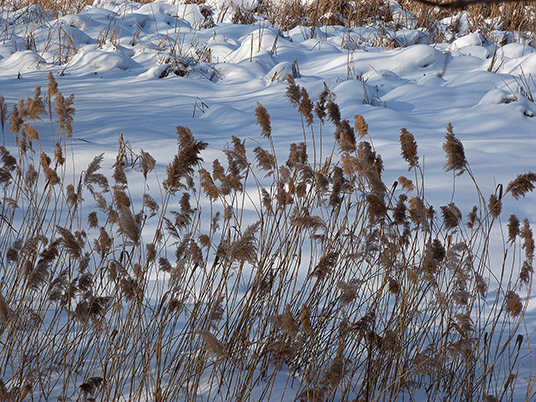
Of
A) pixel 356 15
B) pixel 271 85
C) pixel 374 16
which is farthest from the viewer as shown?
pixel 356 15

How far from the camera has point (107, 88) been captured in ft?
15.8

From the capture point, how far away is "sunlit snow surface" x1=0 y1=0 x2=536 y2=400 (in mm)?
3660

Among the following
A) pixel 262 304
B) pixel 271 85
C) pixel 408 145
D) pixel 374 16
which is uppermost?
pixel 374 16

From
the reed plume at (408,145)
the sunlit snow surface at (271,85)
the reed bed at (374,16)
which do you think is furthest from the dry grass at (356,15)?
the reed plume at (408,145)

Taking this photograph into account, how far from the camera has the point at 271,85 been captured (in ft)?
16.7

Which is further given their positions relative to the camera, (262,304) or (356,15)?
(356,15)

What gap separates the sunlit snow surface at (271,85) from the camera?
366 centimetres

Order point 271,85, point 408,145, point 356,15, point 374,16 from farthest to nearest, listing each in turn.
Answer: point 356,15 → point 374,16 → point 271,85 → point 408,145

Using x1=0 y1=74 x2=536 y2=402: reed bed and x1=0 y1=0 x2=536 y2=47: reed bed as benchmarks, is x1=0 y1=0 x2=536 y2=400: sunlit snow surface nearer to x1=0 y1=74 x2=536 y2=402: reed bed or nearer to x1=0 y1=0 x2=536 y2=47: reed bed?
x1=0 y1=0 x2=536 y2=47: reed bed

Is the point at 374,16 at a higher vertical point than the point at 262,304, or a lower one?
higher

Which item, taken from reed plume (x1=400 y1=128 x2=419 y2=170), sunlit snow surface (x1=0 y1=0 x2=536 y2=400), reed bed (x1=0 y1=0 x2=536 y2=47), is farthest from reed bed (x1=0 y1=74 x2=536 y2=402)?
reed bed (x1=0 y1=0 x2=536 y2=47)

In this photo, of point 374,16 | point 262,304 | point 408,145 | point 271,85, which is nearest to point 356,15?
point 374,16

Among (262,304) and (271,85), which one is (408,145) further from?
(271,85)

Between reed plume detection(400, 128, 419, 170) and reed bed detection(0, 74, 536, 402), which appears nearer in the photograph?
reed bed detection(0, 74, 536, 402)
